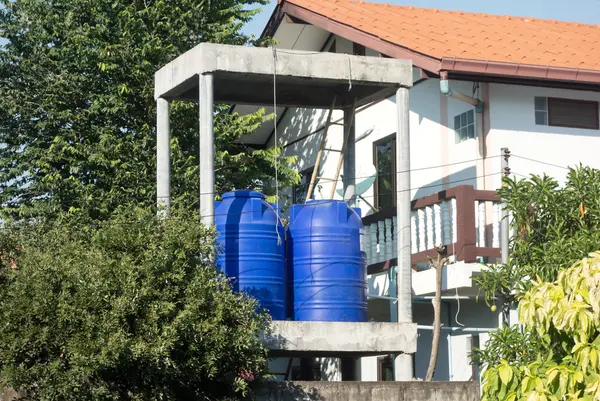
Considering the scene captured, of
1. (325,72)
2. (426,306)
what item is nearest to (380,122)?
(426,306)

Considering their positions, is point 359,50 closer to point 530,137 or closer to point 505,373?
point 530,137

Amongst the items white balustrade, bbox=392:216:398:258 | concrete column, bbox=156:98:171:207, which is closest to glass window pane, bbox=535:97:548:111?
white balustrade, bbox=392:216:398:258

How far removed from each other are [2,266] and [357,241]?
4.09 metres

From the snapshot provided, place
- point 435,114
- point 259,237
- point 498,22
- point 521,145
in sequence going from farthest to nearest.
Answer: point 498,22 < point 435,114 < point 521,145 < point 259,237

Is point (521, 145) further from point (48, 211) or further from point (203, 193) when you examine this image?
point (48, 211)

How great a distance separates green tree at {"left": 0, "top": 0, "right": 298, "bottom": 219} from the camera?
1988 centimetres

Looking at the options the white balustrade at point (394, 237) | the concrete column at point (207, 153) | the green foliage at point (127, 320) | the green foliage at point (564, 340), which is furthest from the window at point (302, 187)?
the green foliage at point (564, 340)

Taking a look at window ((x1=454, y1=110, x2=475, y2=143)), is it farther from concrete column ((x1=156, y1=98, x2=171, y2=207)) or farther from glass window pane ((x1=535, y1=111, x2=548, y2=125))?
concrete column ((x1=156, y1=98, x2=171, y2=207))

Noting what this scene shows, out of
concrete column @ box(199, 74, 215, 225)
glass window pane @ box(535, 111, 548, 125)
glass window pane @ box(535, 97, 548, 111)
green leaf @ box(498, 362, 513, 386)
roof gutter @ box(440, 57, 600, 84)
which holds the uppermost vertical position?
roof gutter @ box(440, 57, 600, 84)

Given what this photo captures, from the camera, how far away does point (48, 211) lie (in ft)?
65.0

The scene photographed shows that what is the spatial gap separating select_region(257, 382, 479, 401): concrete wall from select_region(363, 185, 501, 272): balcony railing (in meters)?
2.81

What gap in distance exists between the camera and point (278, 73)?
1339 cm

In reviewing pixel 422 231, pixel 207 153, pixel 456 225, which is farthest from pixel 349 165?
pixel 207 153

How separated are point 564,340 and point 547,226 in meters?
2.46
